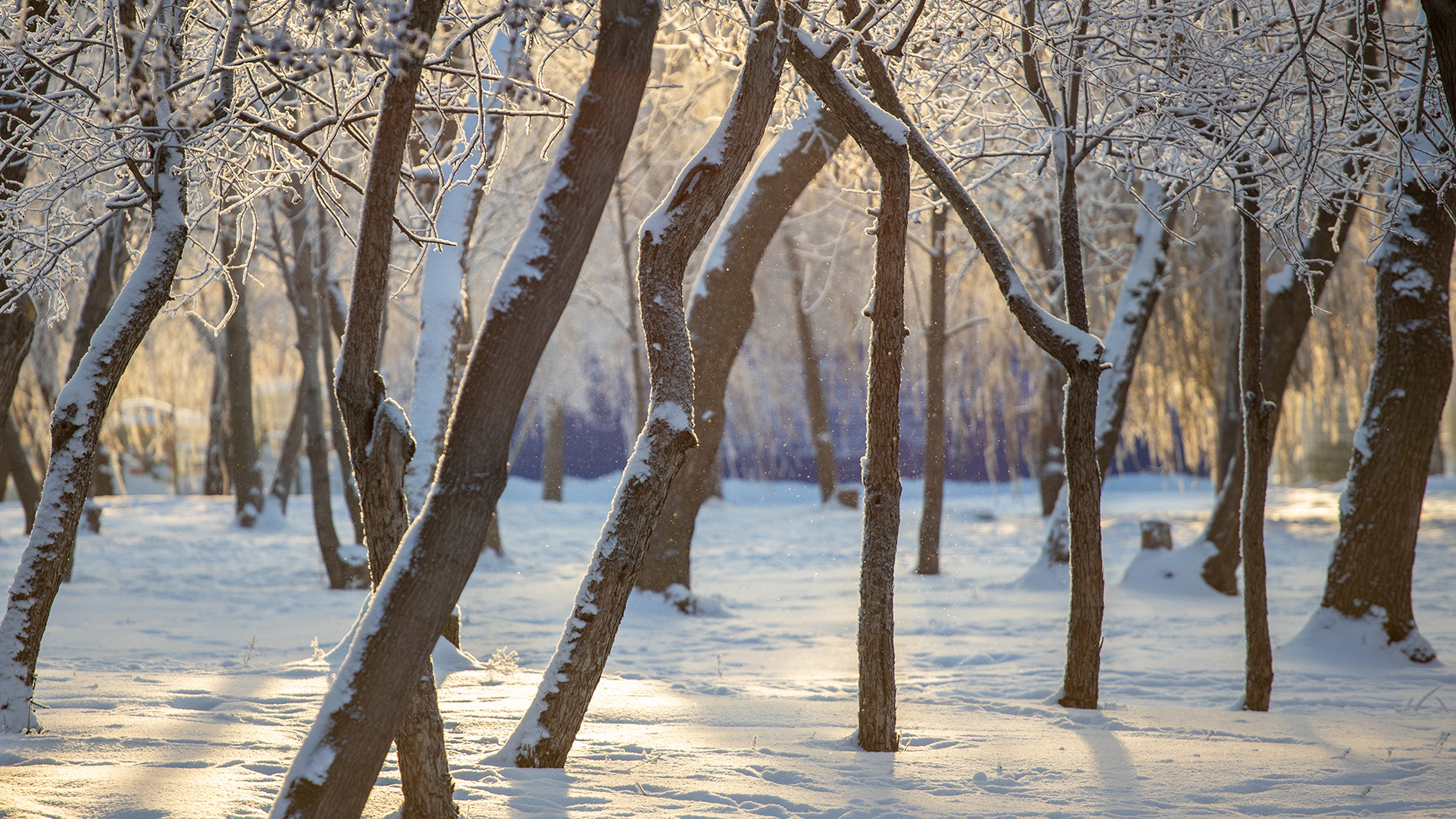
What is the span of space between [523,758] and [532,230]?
2.18 metres

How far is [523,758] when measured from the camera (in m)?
Result: 3.97

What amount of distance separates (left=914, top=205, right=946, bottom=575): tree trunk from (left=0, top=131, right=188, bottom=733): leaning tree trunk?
867 cm

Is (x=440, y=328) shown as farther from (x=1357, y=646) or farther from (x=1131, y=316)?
(x=1131, y=316)

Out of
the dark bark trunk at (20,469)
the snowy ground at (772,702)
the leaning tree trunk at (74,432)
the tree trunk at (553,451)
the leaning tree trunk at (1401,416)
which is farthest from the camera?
the tree trunk at (553,451)

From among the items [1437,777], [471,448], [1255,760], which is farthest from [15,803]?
[1437,777]

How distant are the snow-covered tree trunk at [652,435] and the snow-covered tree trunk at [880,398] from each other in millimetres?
662

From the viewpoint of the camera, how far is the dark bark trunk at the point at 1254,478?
5508 millimetres

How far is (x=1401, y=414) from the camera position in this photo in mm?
7039

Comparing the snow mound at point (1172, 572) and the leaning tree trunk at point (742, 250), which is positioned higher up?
the leaning tree trunk at point (742, 250)

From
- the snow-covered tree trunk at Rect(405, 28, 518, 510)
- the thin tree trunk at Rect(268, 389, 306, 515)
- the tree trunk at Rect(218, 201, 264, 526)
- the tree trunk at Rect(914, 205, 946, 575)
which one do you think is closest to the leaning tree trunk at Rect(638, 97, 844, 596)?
the snow-covered tree trunk at Rect(405, 28, 518, 510)

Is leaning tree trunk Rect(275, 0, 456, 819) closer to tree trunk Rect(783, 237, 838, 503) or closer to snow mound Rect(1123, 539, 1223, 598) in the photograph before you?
snow mound Rect(1123, 539, 1223, 598)

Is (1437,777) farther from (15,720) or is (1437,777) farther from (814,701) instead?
(15,720)

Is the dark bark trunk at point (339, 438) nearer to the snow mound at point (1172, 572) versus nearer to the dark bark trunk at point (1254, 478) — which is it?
the dark bark trunk at point (1254, 478)

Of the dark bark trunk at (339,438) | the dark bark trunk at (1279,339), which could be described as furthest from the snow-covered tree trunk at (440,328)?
the dark bark trunk at (1279,339)
